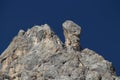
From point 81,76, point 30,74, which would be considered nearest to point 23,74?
point 30,74

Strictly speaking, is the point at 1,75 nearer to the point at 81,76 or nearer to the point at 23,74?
the point at 23,74

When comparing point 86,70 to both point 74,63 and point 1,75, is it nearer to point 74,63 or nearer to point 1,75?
point 74,63

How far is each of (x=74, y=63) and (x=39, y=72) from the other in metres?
10.2

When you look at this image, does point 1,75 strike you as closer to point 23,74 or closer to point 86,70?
point 23,74

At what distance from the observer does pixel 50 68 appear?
195250 mm

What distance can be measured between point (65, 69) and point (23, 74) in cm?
1089

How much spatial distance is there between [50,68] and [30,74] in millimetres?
6645

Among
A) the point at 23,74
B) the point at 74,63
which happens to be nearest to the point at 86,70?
the point at 74,63

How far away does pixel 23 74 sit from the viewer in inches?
7539

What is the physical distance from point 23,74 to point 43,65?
7.78 metres

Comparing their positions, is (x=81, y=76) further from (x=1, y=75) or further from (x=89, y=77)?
(x=1, y=75)

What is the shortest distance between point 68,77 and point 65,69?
6019 mm

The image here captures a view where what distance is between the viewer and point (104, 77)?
19850cm

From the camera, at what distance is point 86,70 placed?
7766 inches
